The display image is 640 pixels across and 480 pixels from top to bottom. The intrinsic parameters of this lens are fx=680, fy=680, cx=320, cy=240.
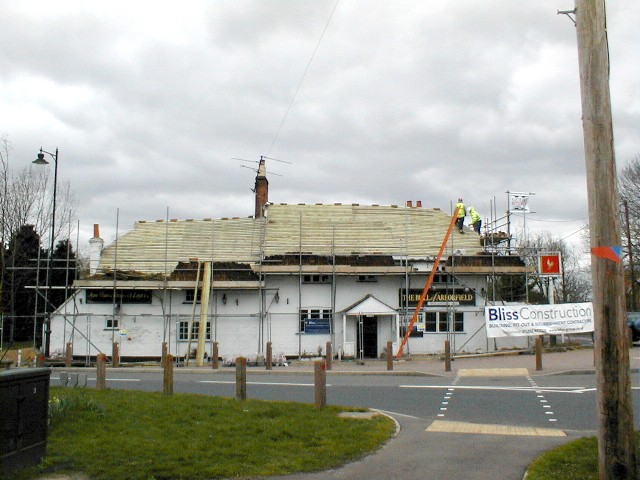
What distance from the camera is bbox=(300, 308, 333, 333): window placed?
3097 cm

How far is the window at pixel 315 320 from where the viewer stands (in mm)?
30969

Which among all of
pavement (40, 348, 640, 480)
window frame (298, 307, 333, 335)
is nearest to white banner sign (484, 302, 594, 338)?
window frame (298, 307, 333, 335)

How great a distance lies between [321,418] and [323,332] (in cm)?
1993

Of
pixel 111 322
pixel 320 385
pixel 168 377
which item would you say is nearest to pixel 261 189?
pixel 111 322

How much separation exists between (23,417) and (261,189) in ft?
109

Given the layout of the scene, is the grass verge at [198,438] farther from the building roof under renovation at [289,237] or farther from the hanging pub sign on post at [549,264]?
the hanging pub sign on post at [549,264]

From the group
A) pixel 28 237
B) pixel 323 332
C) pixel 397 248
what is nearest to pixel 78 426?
pixel 323 332

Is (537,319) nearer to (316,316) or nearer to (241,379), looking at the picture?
(316,316)

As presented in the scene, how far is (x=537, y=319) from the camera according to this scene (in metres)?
25.9

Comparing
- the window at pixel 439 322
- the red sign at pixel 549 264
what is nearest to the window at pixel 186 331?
the window at pixel 439 322

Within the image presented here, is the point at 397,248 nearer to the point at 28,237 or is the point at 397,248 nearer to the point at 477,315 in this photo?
the point at 477,315

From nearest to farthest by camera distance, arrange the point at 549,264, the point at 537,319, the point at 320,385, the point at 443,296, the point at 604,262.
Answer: the point at 604,262
the point at 320,385
the point at 537,319
the point at 549,264
the point at 443,296

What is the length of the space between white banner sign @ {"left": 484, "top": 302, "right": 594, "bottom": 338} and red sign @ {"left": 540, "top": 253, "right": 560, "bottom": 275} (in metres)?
4.63

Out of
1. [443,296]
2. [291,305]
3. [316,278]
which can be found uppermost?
[316,278]
